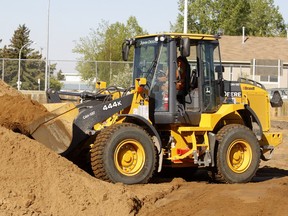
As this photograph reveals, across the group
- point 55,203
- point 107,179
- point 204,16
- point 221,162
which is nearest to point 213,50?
point 221,162

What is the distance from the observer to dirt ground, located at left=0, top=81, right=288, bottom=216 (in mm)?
8812

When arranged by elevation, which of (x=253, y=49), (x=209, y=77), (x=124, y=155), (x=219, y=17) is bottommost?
(x=124, y=155)

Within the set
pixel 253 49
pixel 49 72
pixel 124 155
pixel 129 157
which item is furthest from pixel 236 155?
pixel 253 49

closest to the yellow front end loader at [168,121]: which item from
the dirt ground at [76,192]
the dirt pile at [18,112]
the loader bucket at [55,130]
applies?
the loader bucket at [55,130]

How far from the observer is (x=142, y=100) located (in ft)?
39.8

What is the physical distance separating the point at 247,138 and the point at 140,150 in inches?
99.2

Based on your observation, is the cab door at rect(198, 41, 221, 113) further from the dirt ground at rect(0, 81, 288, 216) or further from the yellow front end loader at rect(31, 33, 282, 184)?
the dirt ground at rect(0, 81, 288, 216)

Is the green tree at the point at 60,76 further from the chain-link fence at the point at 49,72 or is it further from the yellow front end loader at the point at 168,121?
the yellow front end loader at the point at 168,121

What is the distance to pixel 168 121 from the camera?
1233cm

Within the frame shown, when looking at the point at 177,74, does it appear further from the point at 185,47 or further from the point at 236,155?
the point at 236,155

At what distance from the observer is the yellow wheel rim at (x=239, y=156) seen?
13.0m

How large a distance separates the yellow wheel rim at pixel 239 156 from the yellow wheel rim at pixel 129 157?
212 cm

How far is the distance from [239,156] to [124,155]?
2.75 meters

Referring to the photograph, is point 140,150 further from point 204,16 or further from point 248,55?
point 204,16
